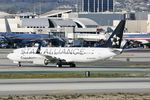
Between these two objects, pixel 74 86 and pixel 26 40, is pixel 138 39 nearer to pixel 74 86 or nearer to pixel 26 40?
pixel 26 40

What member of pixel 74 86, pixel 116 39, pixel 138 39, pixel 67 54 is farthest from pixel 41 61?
pixel 138 39

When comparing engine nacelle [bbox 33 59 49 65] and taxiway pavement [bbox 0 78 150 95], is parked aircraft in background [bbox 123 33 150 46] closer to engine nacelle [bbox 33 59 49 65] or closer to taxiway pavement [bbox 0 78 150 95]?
engine nacelle [bbox 33 59 49 65]

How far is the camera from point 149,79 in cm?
5438

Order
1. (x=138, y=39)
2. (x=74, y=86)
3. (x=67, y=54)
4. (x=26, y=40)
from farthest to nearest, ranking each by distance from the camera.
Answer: (x=138, y=39) → (x=26, y=40) → (x=67, y=54) → (x=74, y=86)

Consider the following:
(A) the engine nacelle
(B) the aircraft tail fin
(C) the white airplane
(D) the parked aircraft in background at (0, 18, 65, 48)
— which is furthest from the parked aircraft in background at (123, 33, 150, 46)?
(A) the engine nacelle

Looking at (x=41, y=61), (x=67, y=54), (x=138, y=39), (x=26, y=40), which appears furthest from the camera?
(x=138, y=39)

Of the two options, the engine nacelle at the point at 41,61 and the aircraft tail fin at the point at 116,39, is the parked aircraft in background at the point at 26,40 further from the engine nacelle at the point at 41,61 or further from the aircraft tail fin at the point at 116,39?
the engine nacelle at the point at 41,61

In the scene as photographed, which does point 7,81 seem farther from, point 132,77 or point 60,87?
point 132,77

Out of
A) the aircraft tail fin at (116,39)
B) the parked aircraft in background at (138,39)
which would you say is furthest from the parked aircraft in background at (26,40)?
the aircraft tail fin at (116,39)

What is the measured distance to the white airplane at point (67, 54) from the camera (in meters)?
83.5

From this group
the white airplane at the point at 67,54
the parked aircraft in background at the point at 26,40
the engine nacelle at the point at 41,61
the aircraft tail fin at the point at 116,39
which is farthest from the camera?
the parked aircraft in background at the point at 26,40

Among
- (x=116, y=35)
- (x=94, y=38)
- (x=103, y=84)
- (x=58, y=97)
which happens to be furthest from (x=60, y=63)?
(x=94, y=38)

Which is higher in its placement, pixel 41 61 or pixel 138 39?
pixel 41 61

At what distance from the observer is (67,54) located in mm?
85062
